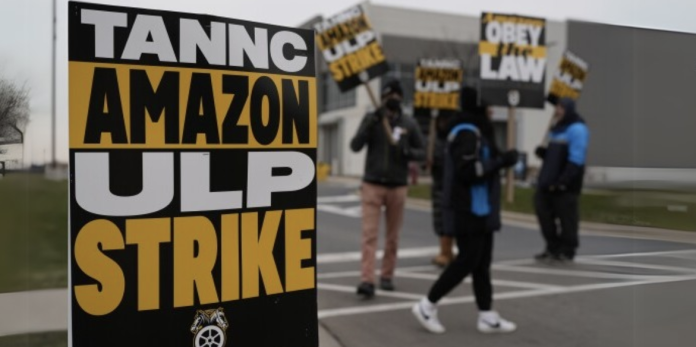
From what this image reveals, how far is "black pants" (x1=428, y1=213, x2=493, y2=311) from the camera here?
4.11m

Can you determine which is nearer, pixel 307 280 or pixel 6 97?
pixel 6 97

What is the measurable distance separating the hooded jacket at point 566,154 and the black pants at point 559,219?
0.14 metres

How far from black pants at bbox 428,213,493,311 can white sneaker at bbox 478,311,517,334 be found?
50 millimetres

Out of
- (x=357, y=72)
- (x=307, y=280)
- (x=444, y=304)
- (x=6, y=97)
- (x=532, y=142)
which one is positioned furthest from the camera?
(x=532, y=142)

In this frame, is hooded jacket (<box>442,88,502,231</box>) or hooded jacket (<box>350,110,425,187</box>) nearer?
hooded jacket (<box>442,88,502,231</box>)

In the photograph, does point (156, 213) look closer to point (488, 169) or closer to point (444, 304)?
point (488, 169)

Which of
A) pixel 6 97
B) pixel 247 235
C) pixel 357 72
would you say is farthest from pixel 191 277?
pixel 357 72

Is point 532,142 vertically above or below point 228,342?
above

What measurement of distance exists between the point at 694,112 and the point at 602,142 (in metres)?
0.37

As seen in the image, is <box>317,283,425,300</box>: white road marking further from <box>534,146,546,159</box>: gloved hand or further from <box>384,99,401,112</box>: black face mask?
<box>534,146,546,159</box>: gloved hand

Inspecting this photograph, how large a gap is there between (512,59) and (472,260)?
4.76 m

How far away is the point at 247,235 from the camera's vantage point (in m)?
2.16

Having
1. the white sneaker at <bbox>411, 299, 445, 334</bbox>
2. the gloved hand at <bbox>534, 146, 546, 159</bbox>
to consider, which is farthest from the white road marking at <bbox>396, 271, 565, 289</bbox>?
the white sneaker at <bbox>411, 299, 445, 334</bbox>

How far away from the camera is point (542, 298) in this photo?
5.27 meters
